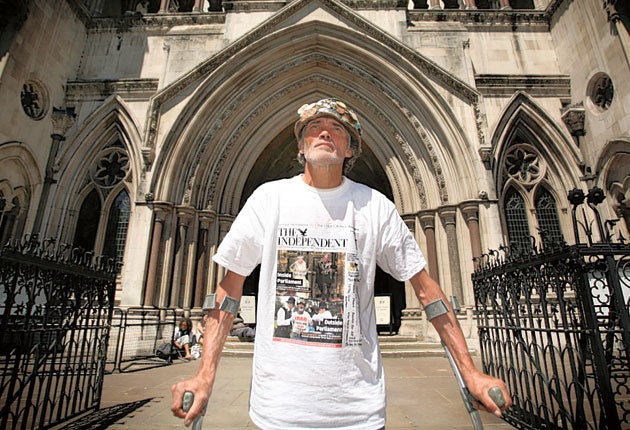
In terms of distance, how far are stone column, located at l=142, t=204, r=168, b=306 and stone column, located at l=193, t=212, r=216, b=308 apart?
3.68 feet

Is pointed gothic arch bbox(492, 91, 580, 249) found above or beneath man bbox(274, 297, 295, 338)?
above

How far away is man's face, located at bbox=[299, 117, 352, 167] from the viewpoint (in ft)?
5.86

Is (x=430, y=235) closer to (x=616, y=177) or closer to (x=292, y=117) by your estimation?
(x=616, y=177)

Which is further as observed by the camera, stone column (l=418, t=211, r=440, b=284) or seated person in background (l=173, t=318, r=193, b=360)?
stone column (l=418, t=211, r=440, b=284)

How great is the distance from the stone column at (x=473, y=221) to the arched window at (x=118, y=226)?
10.3 m

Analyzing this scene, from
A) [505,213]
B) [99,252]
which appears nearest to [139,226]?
[99,252]

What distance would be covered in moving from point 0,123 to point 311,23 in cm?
934

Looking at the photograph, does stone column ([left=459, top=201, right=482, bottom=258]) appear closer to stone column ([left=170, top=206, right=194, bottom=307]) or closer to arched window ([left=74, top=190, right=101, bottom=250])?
stone column ([left=170, top=206, right=194, bottom=307])

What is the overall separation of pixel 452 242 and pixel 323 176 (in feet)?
29.9

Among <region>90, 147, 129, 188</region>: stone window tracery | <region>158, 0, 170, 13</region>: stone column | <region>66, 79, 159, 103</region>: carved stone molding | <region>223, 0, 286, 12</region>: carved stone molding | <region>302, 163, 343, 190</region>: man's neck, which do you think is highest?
<region>158, 0, 170, 13</region>: stone column

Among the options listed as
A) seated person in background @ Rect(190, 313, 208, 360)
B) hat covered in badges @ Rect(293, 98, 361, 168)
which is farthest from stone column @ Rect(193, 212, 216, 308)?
hat covered in badges @ Rect(293, 98, 361, 168)

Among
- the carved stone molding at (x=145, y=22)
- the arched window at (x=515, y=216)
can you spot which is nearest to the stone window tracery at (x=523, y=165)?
the arched window at (x=515, y=216)

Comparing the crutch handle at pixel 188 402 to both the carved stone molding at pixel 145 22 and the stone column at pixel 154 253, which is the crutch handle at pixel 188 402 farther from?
the carved stone molding at pixel 145 22

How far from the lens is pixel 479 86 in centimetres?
1146
